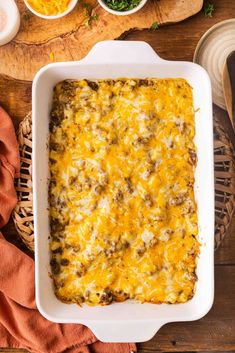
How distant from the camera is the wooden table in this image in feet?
9.11

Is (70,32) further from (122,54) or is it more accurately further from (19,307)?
(19,307)

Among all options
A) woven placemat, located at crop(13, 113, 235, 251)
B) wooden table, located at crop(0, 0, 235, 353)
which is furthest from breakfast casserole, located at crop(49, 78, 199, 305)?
wooden table, located at crop(0, 0, 235, 353)

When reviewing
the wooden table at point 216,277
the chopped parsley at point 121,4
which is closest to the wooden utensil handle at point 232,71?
the wooden table at point 216,277

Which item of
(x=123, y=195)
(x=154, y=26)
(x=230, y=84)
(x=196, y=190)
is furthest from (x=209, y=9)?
(x=123, y=195)

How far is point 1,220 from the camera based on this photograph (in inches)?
106

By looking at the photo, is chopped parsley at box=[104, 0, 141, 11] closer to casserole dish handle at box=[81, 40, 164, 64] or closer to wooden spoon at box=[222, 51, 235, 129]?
casserole dish handle at box=[81, 40, 164, 64]

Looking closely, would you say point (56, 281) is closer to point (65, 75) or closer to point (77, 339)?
point (77, 339)

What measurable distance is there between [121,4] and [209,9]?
448 mm

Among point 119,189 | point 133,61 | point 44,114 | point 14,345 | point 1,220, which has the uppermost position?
point 133,61


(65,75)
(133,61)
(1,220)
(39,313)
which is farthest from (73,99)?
(39,313)

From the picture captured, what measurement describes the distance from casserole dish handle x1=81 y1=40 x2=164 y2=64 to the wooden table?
33 cm

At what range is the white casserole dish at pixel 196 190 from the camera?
2.45 m

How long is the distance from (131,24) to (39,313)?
4.83ft

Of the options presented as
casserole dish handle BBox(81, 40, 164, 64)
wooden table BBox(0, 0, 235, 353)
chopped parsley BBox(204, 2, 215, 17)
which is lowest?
wooden table BBox(0, 0, 235, 353)
